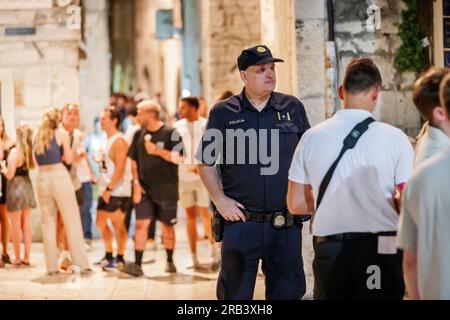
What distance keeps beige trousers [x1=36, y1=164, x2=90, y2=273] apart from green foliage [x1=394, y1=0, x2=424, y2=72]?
3406 mm

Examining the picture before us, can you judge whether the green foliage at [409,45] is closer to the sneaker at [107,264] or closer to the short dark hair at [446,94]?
the sneaker at [107,264]

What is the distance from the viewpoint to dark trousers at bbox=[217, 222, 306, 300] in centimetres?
534

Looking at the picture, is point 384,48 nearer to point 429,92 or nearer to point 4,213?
point 429,92

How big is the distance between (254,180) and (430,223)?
202 cm

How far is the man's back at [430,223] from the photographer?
11.0 ft

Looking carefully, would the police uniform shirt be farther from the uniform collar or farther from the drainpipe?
the drainpipe

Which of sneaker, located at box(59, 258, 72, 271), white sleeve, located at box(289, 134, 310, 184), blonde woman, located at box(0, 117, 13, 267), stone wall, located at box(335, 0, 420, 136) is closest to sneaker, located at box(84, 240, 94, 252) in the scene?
blonde woman, located at box(0, 117, 13, 267)

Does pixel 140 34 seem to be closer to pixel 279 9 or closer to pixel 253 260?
pixel 279 9

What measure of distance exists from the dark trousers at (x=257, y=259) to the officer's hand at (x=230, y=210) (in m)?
0.05

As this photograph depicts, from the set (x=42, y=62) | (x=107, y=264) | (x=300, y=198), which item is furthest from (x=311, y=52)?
(x=42, y=62)

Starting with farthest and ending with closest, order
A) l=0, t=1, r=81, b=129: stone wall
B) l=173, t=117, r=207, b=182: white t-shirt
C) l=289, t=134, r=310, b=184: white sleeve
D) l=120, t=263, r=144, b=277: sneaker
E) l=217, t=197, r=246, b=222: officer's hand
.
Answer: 1. l=0, t=1, r=81, b=129: stone wall
2. l=173, t=117, r=207, b=182: white t-shirt
3. l=120, t=263, r=144, b=277: sneaker
4. l=217, t=197, r=246, b=222: officer's hand
5. l=289, t=134, r=310, b=184: white sleeve

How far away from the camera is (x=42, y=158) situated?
9234 mm
